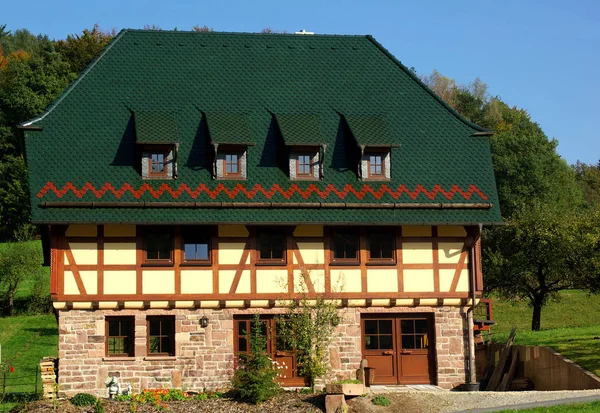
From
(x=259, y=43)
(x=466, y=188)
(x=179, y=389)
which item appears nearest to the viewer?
(x=179, y=389)

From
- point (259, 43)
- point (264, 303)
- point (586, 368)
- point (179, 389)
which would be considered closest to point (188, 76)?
point (259, 43)

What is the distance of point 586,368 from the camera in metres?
28.2

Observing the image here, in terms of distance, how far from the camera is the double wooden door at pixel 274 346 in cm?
2767

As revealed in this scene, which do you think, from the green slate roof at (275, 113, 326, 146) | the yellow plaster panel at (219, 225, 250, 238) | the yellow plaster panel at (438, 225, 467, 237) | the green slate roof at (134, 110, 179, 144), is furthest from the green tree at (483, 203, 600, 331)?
the green slate roof at (134, 110, 179, 144)

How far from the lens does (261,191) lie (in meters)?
28.0

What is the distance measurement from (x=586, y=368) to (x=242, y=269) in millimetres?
9997

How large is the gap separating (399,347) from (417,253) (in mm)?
2701

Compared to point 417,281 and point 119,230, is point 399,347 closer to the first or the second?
point 417,281

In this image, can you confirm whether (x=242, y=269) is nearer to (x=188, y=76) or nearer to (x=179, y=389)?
(x=179, y=389)

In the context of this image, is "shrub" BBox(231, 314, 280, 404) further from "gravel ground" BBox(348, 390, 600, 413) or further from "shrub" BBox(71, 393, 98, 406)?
"shrub" BBox(71, 393, 98, 406)

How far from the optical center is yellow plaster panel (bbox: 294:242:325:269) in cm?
2806

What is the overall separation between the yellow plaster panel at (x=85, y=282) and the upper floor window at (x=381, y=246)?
7628mm

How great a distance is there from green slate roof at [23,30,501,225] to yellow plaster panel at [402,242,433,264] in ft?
2.80

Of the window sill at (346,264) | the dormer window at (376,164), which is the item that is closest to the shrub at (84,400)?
the window sill at (346,264)
